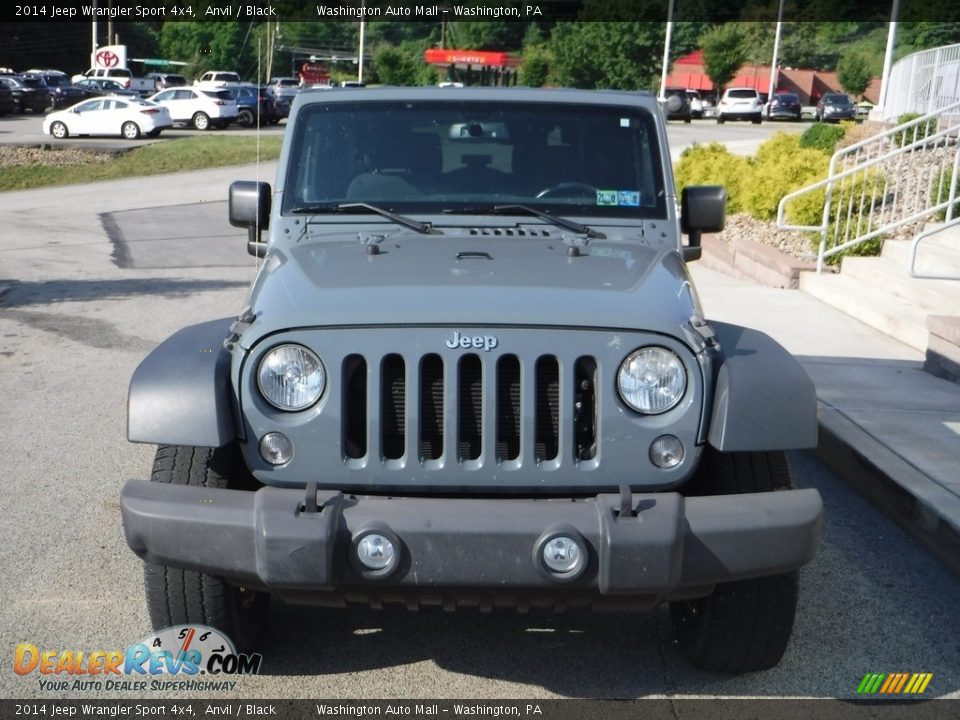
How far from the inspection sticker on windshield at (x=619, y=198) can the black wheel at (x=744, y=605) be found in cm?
145

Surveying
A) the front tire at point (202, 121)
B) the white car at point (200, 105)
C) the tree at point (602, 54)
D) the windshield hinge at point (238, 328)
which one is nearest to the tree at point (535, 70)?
the tree at point (602, 54)

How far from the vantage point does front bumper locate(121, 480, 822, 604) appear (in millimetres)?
3217

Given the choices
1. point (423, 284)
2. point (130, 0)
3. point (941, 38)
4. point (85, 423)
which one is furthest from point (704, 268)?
point (130, 0)

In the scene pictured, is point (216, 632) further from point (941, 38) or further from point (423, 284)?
point (941, 38)

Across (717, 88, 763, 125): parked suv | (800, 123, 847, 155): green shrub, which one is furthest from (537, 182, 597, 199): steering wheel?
(717, 88, 763, 125): parked suv

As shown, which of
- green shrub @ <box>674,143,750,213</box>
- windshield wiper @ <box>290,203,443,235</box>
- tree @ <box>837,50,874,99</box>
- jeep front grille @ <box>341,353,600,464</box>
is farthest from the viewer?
tree @ <box>837,50,874,99</box>

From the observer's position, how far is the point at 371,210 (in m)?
4.70

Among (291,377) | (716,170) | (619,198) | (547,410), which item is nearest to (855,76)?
(716,170)

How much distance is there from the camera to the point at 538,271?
3979 mm

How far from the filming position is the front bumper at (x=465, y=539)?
127 inches

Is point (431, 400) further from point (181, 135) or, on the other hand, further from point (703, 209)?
point (181, 135)

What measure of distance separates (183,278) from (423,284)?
891 cm

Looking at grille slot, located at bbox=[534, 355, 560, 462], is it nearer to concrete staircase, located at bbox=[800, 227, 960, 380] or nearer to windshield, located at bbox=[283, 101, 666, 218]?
windshield, located at bbox=[283, 101, 666, 218]

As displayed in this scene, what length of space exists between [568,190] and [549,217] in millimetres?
255
